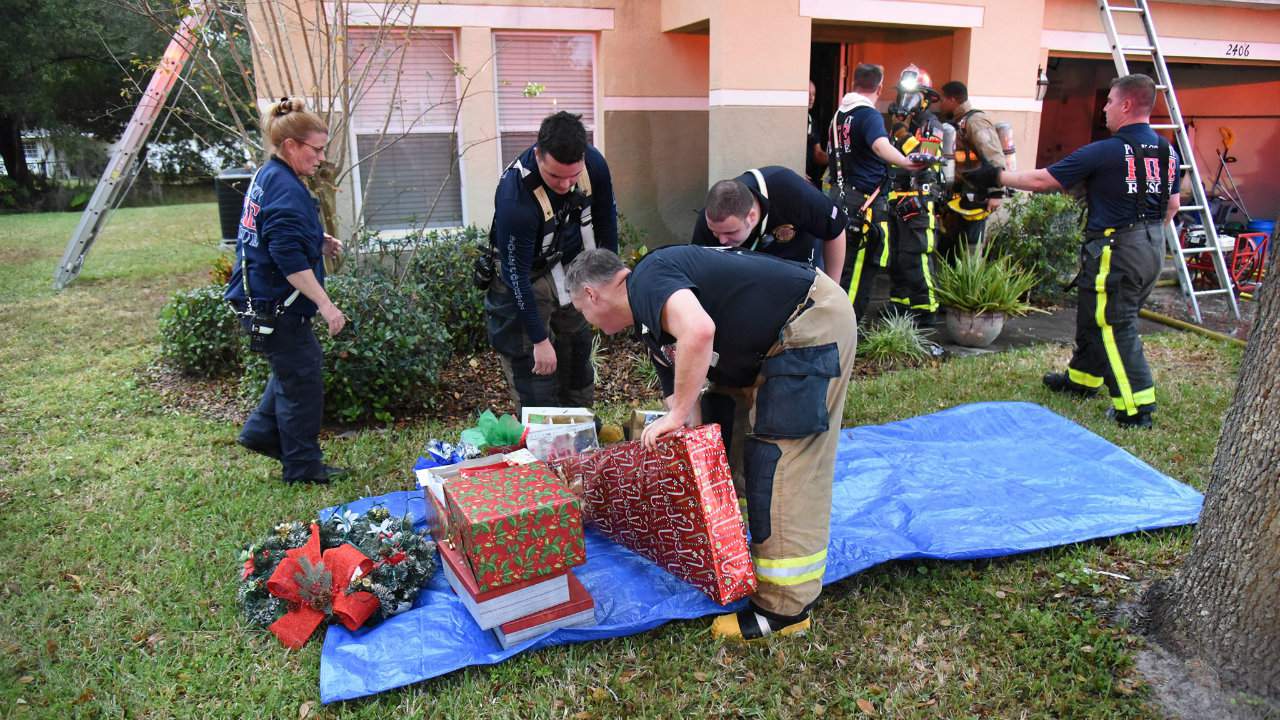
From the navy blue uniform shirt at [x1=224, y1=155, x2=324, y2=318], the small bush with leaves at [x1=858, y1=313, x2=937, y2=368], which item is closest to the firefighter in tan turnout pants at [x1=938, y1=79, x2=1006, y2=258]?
the small bush with leaves at [x1=858, y1=313, x2=937, y2=368]

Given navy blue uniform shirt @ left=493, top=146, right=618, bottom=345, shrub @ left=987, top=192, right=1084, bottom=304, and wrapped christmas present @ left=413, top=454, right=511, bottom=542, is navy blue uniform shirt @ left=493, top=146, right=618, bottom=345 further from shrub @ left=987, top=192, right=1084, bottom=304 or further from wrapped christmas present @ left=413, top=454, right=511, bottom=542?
shrub @ left=987, top=192, right=1084, bottom=304

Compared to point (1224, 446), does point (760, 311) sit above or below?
above

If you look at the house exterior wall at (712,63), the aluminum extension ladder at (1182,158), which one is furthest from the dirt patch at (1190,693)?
the aluminum extension ladder at (1182,158)

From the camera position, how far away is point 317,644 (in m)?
3.16

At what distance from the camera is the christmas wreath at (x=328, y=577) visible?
3.19 metres

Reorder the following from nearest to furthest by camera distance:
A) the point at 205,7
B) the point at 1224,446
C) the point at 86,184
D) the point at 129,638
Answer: the point at 1224,446 → the point at 129,638 → the point at 205,7 → the point at 86,184

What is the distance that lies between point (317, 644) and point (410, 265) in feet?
12.5

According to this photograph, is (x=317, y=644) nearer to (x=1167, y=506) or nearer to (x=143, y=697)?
(x=143, y=697)

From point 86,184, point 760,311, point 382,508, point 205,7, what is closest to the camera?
point 760,311

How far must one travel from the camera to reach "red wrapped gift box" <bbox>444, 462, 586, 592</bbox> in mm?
2797

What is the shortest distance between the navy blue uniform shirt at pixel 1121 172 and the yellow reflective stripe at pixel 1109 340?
0.26m

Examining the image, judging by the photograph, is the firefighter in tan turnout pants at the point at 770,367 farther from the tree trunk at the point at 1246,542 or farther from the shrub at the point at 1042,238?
the shrub at the point at 1042,238

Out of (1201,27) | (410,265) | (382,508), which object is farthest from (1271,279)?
(1201,27)

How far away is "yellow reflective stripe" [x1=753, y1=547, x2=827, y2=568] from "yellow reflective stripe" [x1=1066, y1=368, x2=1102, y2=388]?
3.24 m
